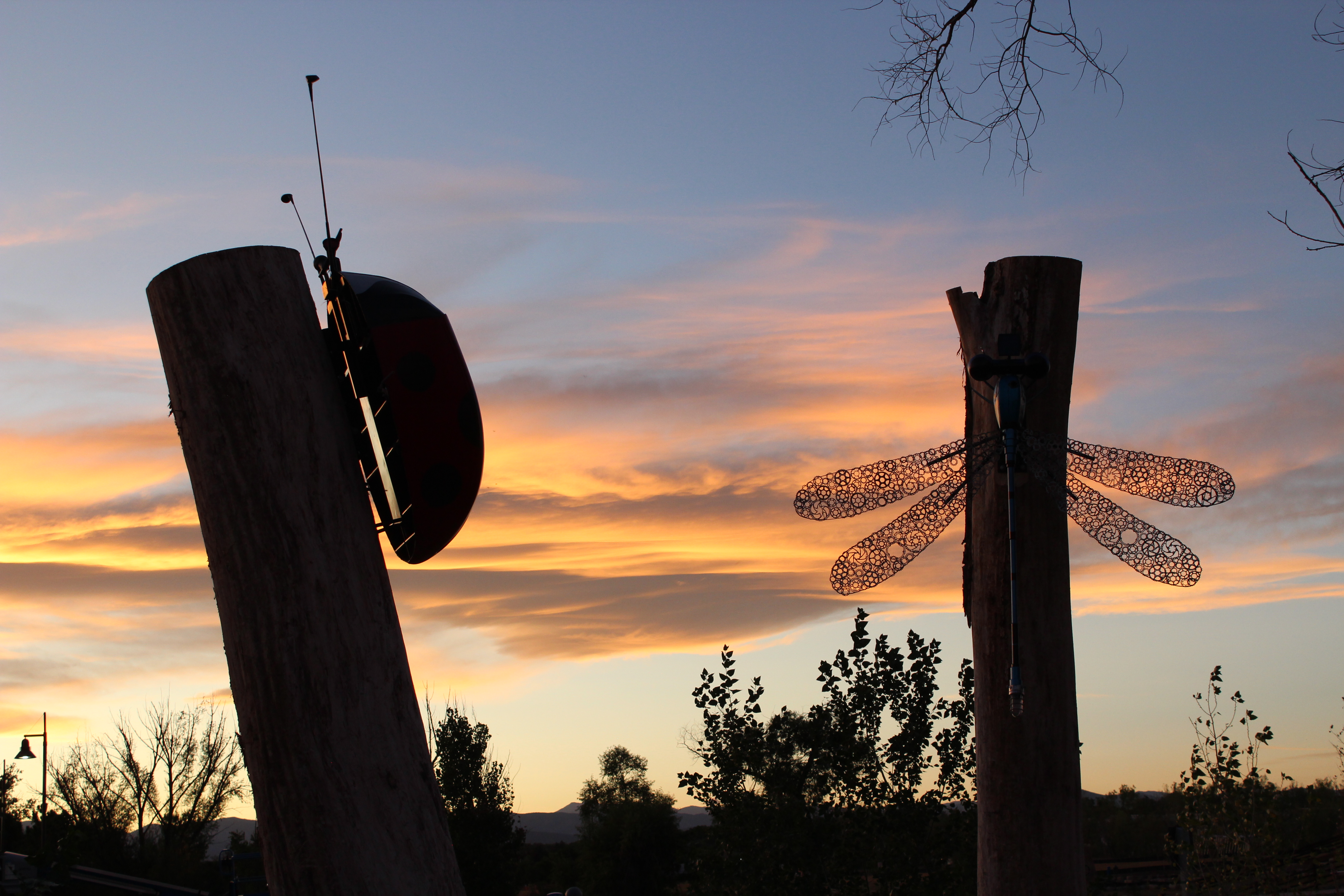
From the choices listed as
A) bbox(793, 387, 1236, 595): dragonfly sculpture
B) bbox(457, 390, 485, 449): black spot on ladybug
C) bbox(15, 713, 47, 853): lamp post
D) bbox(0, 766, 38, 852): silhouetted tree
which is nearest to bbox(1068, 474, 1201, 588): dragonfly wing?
bbox(793, 387, 1236, 595): dragonfly sculpture

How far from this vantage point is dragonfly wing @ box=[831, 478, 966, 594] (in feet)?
18.8

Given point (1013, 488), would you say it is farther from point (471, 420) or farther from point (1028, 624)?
point (471, 420)

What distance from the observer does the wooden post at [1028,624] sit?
14.8ft

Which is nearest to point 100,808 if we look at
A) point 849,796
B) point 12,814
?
point 12,814

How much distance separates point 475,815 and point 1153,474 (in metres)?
35.8

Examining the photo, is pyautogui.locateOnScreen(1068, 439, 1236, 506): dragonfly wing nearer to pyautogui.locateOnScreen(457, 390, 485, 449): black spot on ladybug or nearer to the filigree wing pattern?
the filigree wing pattern

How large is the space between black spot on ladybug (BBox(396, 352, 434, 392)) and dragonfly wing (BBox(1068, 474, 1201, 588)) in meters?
3.62

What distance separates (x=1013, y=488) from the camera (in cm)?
481

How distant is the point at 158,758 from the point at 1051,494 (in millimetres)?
53763

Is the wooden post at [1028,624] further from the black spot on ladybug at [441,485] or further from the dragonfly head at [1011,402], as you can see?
the black spot on ladybug at [441,485]

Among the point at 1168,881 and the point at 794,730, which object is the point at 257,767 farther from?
the point at 1168,881

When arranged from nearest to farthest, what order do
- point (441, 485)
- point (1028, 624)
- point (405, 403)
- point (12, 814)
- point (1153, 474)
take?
1. point (405, 403)
2. point (441, 485)
3. point (1028, 624)
4. point (1153, 474)
5. point (12, 814)

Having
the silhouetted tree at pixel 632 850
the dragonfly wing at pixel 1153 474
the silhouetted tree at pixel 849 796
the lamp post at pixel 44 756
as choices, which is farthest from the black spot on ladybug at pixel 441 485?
the silhouetted tree at pixel 632 850

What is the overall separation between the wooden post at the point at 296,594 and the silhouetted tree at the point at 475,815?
112 feet
